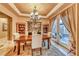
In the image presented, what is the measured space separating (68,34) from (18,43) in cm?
157

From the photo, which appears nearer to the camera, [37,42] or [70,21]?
[70,21]

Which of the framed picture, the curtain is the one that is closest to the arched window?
the curtain

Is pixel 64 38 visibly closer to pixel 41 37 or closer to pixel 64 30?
pixel 64 30

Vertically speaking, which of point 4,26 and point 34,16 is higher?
point 34,16

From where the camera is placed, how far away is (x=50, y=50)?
139 inches

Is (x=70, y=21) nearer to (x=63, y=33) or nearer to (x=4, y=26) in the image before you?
(x=63, y=33)

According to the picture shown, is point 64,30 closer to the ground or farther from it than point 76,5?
closer to the ground

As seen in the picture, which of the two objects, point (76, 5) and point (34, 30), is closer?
point (76, 5)

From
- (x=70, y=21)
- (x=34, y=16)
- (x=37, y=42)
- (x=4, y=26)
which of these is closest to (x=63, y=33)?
(x=70, y=21)

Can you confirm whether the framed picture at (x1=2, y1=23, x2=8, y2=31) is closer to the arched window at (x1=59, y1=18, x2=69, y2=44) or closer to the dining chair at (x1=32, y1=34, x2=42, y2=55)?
the dining chair at (x1=32, y1=34, x2=42, y2=55)

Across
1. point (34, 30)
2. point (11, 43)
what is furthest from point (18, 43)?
point (34, 30)

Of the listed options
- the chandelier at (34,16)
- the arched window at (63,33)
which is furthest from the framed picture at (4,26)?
the arched window at (63,33)

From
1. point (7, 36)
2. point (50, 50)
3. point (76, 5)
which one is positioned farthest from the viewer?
point (50, 50)

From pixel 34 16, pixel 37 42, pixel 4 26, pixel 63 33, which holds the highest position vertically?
pixel 34 16
